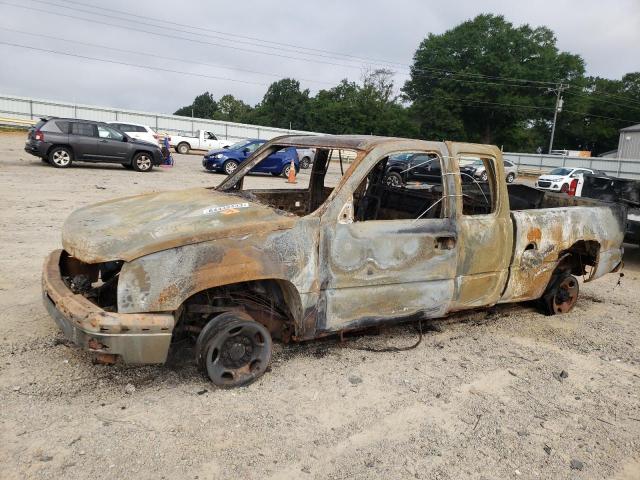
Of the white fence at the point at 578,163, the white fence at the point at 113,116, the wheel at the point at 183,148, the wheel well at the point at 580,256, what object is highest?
the white fence at the point at 113,116

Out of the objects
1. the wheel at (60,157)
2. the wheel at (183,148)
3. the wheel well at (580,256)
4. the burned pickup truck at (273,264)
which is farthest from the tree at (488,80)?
the burned pickup truck at (273,264)

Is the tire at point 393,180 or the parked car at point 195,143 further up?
the parked car at point 195,143

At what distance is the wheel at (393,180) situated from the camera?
5.36 m

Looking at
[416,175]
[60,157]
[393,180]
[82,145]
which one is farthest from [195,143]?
[393,180]

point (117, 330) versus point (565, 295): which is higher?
point (117, 330)

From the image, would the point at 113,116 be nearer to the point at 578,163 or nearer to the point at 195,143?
the point at 195,143

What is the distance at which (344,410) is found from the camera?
3359mm

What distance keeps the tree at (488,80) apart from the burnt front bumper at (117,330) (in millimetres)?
59383

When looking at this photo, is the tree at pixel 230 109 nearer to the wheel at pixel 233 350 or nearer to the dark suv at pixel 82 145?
the dark suv at pixel 82 145

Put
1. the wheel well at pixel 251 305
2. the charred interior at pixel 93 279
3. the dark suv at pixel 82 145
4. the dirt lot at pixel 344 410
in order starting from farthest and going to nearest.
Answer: the dark suv at pixel 82 145 → the charred interior at pixel 93 279 → the wheel well at pixel 251 305 → the dirt lot at pixel 344 410

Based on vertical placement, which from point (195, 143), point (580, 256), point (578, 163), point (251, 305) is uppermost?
point (578, 163)

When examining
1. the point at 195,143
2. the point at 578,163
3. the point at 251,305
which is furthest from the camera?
the point at 578,163

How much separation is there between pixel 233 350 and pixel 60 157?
14298 millimetres

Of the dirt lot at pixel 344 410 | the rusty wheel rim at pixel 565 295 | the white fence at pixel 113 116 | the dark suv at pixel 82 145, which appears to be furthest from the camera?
the white fence at pixel 113 116
